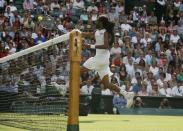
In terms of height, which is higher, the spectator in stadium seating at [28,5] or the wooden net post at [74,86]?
the spectator in stadium seating at [28,5]

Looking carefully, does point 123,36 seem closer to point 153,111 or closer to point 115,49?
point 115,49

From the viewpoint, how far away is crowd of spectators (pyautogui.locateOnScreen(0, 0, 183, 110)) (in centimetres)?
1969

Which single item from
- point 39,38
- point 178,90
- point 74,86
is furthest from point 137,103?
point 74,86

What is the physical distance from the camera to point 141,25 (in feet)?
79.3

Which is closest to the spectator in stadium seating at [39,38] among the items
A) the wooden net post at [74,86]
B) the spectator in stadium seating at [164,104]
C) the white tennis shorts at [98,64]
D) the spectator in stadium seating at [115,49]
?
the spectator in stadium seating at [115,49]

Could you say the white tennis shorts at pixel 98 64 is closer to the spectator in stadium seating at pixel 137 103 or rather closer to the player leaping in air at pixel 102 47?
the player leaping in air at pixel 102 47

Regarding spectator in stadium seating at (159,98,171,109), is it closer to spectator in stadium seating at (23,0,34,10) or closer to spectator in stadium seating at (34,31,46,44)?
spectator in stadium seating at (34,31,46,44)

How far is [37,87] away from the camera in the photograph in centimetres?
943

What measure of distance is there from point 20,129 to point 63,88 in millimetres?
1358

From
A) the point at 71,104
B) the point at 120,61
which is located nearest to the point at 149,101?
the point at 120,61

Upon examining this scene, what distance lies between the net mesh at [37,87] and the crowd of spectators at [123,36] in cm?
571

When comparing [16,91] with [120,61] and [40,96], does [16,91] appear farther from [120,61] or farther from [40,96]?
[120,61]

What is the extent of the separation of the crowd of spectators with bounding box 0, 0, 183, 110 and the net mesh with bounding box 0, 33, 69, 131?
18.7 feet

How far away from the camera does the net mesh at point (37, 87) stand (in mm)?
8461
